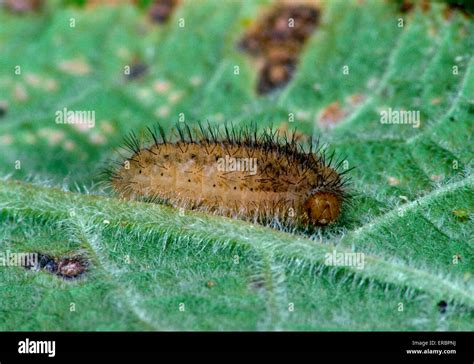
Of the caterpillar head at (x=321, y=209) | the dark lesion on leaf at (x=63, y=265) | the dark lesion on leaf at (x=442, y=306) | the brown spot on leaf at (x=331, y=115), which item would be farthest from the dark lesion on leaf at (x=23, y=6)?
the dark lesion on leaf at (x=442, y=306)

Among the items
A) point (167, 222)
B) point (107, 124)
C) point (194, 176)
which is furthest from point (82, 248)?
point (107, 124)

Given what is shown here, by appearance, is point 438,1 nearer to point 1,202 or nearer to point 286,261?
point 286,261

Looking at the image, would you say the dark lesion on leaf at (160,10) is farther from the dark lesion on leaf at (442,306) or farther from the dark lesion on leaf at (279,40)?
the dark lesion on leaf at (442,306)

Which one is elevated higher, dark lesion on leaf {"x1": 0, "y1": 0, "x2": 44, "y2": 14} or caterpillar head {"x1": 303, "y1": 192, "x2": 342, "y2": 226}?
dark lesion on leaf {"x1": 0, "y1": 0, "x2": 44, "y2": 14}

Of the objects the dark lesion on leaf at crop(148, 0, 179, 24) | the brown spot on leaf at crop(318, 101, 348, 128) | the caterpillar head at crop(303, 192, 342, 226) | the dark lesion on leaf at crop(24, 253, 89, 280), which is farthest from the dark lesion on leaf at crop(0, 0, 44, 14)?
the caterpillar head at crop(303, 192, 342, 226)

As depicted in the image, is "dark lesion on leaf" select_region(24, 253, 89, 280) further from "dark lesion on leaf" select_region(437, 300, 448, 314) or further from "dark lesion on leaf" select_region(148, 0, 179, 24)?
"dark lesion on leaf" select_region(148, 0, 179, 24)

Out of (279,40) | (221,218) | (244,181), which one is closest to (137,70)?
(279,40)
